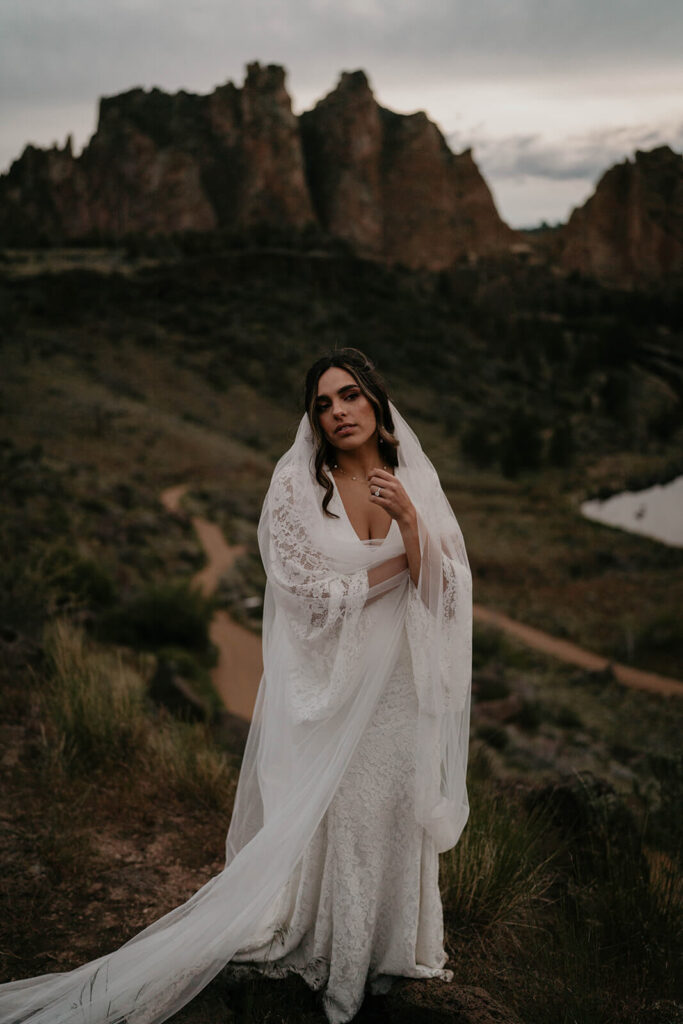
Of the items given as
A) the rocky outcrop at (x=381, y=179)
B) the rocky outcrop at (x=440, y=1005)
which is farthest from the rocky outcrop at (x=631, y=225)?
the rocky outcrop at (x=440, y=1005)

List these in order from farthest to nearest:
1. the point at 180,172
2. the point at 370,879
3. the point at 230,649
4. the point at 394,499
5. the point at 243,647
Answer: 1. the point at 180,172
2. the point at 243,647
3. the point at 230,649
4. the point at 370,879
5. the point at 394,499

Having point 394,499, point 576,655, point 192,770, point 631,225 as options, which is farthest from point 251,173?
point 394,499

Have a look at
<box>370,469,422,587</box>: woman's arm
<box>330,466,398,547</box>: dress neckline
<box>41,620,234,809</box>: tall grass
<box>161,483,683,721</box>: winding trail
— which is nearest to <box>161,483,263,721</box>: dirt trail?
<box>161,483,683,721</box>: winding trail

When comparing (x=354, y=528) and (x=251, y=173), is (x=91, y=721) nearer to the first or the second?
(x=354, y=528)

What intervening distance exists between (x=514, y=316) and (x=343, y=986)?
67655 mm

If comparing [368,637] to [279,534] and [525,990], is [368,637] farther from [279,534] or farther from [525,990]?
[525,990]

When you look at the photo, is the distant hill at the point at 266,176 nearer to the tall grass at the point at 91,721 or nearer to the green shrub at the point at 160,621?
the green shrub at the point at 160,621

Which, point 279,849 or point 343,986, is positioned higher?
point 279,849

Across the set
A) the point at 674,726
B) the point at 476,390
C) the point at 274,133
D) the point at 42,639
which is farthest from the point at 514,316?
the point at 42,639

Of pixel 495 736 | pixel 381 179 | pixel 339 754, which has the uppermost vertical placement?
pixel 381 179

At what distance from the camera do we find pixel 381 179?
7806 centimetres

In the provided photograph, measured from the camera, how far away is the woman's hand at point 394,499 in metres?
2.35

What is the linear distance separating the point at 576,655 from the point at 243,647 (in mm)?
9030

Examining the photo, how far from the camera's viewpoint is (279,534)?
2520 mm
